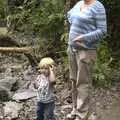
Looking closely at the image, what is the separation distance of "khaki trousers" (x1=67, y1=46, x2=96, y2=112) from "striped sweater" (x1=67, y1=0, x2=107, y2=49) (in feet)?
0.39

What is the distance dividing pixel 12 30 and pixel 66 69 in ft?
14.4

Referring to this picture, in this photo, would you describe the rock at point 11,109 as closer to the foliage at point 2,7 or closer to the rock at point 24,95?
the rock at point 24,95

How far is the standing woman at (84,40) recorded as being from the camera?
5672 mm

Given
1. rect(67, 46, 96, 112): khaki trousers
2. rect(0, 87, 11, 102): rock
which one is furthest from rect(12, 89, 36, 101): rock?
rect(67, 46, 96, 112): khaki trousers

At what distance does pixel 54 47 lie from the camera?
9531 mm

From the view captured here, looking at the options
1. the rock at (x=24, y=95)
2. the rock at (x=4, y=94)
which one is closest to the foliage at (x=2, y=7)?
the rock at (x=24, y=95)

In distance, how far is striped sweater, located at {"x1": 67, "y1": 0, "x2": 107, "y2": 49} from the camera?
223 inches

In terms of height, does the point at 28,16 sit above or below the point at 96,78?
above

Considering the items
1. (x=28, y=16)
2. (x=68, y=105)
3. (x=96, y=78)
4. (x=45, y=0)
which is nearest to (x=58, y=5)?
(x=45, y=0)

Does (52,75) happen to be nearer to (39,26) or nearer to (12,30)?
(39,26)

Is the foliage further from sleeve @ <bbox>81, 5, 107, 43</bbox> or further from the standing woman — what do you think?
sleeve @ <bbox>81, 5, 107, 43</bbox>

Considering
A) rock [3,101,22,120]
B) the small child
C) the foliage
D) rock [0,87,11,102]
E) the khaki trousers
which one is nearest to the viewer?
the small child

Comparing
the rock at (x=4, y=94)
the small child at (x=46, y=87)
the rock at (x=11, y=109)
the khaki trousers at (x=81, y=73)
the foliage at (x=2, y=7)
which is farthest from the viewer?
the foliage at (x=2, y=7)

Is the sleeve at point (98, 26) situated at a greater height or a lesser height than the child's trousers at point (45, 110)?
greater
